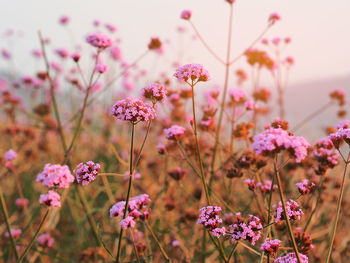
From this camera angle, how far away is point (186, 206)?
3.09 m

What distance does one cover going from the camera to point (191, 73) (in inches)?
50.0

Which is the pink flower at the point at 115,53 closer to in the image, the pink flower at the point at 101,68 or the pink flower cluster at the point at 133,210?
the pink flower at the point at 101,68

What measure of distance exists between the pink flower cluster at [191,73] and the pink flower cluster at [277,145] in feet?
1.41

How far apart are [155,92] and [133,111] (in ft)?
0.60

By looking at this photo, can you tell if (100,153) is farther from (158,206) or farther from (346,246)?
(346,246)

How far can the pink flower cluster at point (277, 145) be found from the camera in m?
0.94

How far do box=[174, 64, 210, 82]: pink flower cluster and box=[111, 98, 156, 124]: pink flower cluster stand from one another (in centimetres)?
19

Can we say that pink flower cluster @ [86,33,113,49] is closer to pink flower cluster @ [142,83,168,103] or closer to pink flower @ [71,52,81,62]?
pink flower @ [71,52,81,62]

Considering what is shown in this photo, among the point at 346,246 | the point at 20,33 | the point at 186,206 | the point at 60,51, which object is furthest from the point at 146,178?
the point at 20,33

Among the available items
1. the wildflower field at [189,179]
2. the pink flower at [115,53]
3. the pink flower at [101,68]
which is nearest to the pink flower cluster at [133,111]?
the wildflower field at [189,179]

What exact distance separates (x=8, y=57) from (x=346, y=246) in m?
5.57

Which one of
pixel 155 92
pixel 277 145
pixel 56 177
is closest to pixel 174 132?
pixel 155 92

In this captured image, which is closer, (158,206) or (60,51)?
(158,206)

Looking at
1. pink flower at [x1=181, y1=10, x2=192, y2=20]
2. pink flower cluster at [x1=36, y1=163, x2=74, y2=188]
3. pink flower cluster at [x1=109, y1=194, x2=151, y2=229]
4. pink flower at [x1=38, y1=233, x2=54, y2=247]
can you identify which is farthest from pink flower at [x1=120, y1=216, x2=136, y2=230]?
pink flower at [x1=181, y1=10, x2=192, y2=20]
